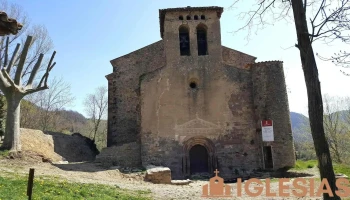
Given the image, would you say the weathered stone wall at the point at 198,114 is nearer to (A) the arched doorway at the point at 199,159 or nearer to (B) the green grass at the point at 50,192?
(A) the arched doorway at the point at 199,159

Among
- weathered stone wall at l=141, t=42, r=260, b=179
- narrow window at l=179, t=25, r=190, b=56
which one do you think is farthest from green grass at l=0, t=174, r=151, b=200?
narrow window at l=179, t=25, r=190, b=56

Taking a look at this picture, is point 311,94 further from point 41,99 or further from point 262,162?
point 41,99

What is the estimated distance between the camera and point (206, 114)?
65.0 ft

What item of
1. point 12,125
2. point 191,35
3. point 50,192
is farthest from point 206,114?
point 50,192

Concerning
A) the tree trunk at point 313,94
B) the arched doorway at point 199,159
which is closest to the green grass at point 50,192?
the tree trunk at point 313,94

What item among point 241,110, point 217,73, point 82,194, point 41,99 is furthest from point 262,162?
point 41,99

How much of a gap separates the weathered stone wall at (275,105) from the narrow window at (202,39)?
12.0 ft

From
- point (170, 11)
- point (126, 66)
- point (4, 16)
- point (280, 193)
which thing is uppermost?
point (170, 11)

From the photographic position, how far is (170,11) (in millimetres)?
21656

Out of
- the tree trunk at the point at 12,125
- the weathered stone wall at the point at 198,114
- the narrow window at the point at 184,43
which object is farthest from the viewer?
the narrow window at the point at 184,43

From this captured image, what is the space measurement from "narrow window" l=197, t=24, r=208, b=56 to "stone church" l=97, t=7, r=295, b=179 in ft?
1.64

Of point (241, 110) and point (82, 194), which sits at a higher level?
point (241, 110)

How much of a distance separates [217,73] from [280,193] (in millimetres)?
11035

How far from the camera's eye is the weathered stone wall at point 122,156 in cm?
1896
